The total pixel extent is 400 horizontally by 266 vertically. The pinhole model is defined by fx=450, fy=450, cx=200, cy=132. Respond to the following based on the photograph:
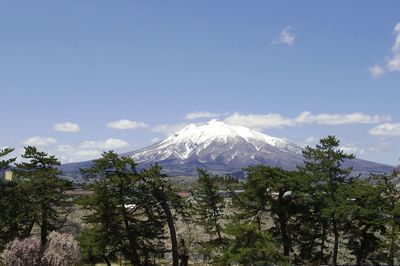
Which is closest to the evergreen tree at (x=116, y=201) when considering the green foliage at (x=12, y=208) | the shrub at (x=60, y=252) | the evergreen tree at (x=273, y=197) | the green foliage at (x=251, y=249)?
the shrub at (x=60, y=252)

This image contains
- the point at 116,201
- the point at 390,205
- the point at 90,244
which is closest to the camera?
the point at 90,244

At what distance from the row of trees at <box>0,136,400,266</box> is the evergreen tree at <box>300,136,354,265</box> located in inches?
3.6

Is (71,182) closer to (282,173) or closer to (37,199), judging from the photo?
(37,199)

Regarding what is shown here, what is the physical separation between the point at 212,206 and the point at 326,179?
1337cm

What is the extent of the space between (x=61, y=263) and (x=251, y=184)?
56.9ft

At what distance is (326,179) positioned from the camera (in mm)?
41750

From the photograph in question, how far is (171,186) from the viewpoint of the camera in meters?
35.1

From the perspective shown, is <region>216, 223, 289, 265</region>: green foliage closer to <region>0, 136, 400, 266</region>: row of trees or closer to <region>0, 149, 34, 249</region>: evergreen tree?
<region>0, 136, 400, 266</region>: row of trees

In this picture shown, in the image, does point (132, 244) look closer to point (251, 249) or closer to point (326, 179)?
point (251, 249)

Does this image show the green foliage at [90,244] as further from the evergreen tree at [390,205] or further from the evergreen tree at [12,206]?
the evergreen tree at [390,205]

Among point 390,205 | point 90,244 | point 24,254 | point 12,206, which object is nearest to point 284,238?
point 390,205

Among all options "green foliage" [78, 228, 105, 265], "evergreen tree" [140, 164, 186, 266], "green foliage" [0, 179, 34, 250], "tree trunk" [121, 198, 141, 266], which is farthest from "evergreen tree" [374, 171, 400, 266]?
"green foliage" [0, 179, 34, 250]

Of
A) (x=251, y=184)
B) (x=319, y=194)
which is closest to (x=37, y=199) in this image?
(x=251, y=184)

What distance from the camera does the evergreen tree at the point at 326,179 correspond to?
1565 inches
